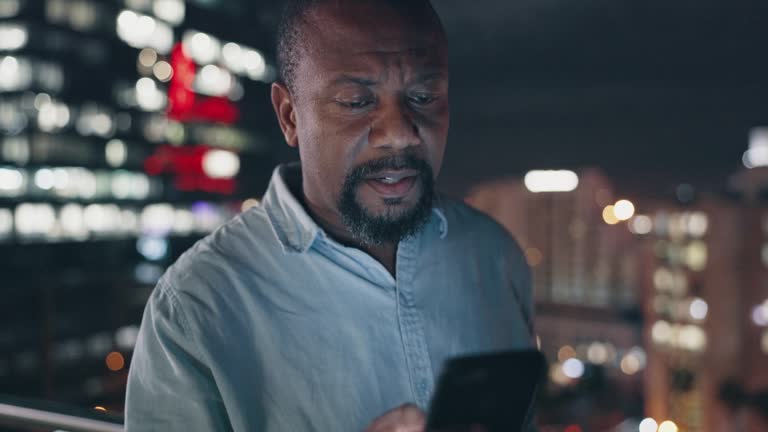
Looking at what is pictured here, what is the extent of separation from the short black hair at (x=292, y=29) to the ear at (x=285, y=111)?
2cm

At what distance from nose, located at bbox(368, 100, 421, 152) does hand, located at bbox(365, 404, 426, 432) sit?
464 mm

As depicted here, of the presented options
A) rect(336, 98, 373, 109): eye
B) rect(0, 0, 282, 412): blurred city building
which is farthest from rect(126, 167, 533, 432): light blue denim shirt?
rect(0, 0, 282, 412): blurred city building

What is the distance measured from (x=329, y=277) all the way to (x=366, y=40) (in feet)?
1.39

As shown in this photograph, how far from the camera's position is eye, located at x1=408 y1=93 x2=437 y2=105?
1220mm

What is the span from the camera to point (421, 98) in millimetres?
1228

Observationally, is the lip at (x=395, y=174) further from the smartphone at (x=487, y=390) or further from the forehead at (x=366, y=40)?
the smartphone at (x=487, y=390)

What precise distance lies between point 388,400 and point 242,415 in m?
0.26

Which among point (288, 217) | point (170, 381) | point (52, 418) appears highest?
point (288, 217)

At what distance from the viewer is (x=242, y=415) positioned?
112cm

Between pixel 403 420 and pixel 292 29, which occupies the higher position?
pixel 292 29

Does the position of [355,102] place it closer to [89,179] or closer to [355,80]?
[355,80]

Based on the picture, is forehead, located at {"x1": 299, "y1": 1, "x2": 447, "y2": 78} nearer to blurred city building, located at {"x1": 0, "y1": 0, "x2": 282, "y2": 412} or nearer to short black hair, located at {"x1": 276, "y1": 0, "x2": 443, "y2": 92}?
short black hair, located at {"x1": 276, "y1": 0, "x2": 443, "y2": 92}

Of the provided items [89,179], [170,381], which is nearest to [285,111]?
[170,381]

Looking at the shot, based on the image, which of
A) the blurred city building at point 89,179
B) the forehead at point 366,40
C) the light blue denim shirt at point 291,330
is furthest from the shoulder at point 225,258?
the blurred city building at point 89,179
